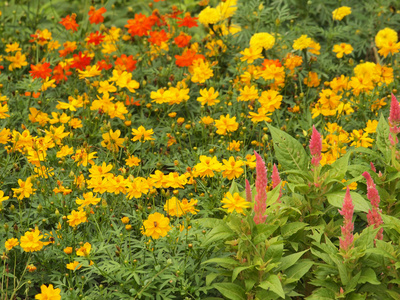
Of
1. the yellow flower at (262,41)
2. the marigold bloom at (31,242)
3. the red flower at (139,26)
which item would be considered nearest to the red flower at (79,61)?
the red flower at (139,26)

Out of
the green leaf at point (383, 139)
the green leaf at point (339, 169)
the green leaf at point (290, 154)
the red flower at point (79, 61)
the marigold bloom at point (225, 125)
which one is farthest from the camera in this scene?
the red flower at point (79, 61)

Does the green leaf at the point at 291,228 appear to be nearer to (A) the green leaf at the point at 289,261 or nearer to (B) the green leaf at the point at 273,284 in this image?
(A) the green leaf at the point at 289,261

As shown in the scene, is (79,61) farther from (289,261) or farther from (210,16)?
(289,261)

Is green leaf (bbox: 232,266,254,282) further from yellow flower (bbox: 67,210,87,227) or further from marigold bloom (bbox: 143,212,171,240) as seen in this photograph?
yellow flower (bbox: 67,210,87,227)

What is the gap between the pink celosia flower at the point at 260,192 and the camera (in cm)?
196

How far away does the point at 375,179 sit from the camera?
253 cm

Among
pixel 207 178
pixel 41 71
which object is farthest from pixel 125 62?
pixel 207 178

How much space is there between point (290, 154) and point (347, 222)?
586 mm

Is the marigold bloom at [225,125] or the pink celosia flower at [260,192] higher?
the pink celosia flower at [260,192]

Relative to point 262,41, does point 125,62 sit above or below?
below

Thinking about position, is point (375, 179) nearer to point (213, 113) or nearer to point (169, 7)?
point (213, 113)

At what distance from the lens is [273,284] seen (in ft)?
6.77

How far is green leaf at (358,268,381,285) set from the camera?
6.85ft

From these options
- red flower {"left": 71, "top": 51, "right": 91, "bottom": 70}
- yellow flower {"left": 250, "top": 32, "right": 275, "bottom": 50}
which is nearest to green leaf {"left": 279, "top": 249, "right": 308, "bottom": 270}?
yellow flower {"left": 250, "top": 32, "right": 275, "bottom": 50}
